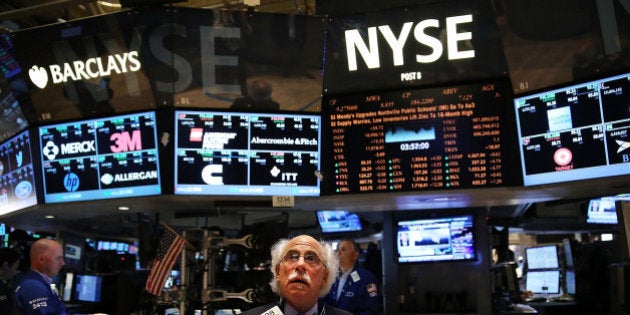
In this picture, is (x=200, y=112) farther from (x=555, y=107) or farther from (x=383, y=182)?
(x=555, y=107)

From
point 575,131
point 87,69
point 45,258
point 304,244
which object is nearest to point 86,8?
point 87,69

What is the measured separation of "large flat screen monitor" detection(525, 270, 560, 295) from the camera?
8.10 m

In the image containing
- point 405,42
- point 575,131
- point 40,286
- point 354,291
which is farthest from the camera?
point 405,42

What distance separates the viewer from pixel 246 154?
4762mm

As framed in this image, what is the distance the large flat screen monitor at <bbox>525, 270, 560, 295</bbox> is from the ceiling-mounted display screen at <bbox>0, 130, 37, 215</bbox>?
6.55 meters

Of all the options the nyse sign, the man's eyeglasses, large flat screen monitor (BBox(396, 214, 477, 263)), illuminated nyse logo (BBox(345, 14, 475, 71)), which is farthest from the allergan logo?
the man's eyeglasses

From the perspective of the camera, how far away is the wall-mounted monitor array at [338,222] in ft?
27.1

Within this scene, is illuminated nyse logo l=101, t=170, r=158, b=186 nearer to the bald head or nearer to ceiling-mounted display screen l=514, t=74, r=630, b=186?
the bald head

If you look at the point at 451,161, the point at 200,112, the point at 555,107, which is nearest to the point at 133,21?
the point at 200,112

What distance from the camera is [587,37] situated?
428 centimetres

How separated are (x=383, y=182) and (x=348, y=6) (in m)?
1.90

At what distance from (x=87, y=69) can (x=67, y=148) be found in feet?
2.28

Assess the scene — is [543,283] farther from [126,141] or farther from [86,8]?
[86,8]

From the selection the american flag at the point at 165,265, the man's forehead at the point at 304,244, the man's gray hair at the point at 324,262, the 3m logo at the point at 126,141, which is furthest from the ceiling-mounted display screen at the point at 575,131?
the 3m logo at the point at 126,141
